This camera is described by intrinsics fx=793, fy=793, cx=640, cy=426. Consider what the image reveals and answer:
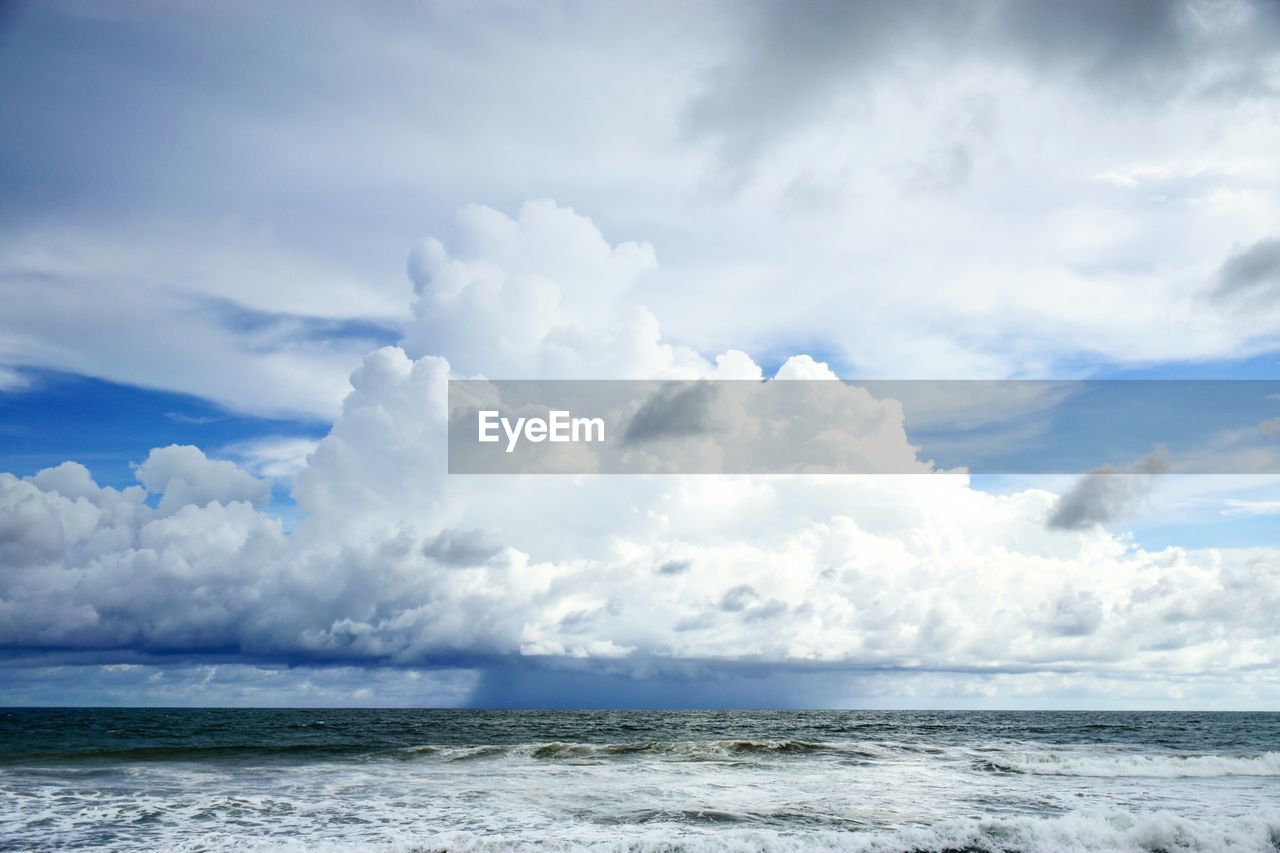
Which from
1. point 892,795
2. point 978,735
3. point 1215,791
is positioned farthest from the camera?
point 978,735

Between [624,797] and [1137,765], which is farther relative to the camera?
[1137,765]

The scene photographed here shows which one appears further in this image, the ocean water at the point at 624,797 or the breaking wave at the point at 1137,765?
the breaking wave at the point at 1137,765

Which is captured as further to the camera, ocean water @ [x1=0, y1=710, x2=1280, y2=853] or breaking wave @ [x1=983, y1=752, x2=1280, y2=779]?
breaking wave @ [x1=983, y1=752, x2=1280, y2=779]

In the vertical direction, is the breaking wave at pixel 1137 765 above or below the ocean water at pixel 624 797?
below

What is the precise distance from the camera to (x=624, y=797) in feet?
98.5

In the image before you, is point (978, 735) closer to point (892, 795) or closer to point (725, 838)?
point (892, 795)

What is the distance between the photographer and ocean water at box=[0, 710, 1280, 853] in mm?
22719

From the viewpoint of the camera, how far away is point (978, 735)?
241 feet

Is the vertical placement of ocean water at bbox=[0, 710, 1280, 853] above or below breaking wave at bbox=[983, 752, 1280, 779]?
above

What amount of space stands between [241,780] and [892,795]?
27.4 m

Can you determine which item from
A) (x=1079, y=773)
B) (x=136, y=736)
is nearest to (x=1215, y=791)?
(x=1079, y=773)

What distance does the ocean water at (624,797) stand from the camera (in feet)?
74.5

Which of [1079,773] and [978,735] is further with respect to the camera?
[978,735]

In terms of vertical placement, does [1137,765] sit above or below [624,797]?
below
